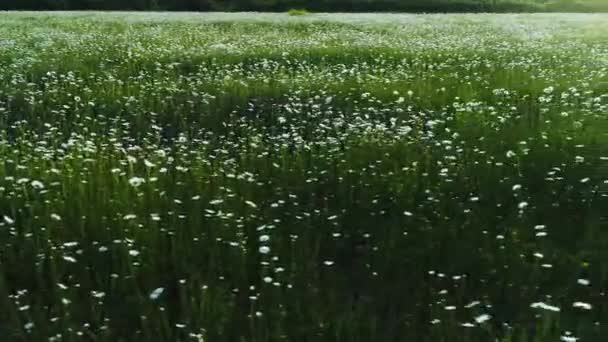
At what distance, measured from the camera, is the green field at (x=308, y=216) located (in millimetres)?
4871

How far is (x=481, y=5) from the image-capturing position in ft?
191

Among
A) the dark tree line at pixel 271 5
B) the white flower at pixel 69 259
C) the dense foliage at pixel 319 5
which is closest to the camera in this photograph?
the white flower at pixel 69 259

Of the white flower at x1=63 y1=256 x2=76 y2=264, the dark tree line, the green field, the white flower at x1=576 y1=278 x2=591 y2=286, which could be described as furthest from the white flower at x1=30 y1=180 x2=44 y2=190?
the dark tree line

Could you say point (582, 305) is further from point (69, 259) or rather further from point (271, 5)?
point (271, 5)

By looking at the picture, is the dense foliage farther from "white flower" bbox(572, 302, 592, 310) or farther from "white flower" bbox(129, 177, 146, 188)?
"white flower" bbox(572, 302, 592, 310)

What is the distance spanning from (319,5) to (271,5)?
3.40 metres

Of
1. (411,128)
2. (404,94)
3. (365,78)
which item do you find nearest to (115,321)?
(411,128)

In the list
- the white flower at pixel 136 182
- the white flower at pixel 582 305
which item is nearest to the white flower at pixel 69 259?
the white flower at pixel 136 182

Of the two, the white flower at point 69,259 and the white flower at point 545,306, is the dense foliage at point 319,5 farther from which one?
the white flower at point 545,306

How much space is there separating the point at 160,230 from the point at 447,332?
237 centimetres

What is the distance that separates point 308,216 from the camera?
6.45 meters

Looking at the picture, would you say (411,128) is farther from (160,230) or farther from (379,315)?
(379,315)

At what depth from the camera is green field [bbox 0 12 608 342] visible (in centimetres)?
487

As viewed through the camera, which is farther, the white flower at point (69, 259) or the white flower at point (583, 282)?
the white flower at point (69, 259)
